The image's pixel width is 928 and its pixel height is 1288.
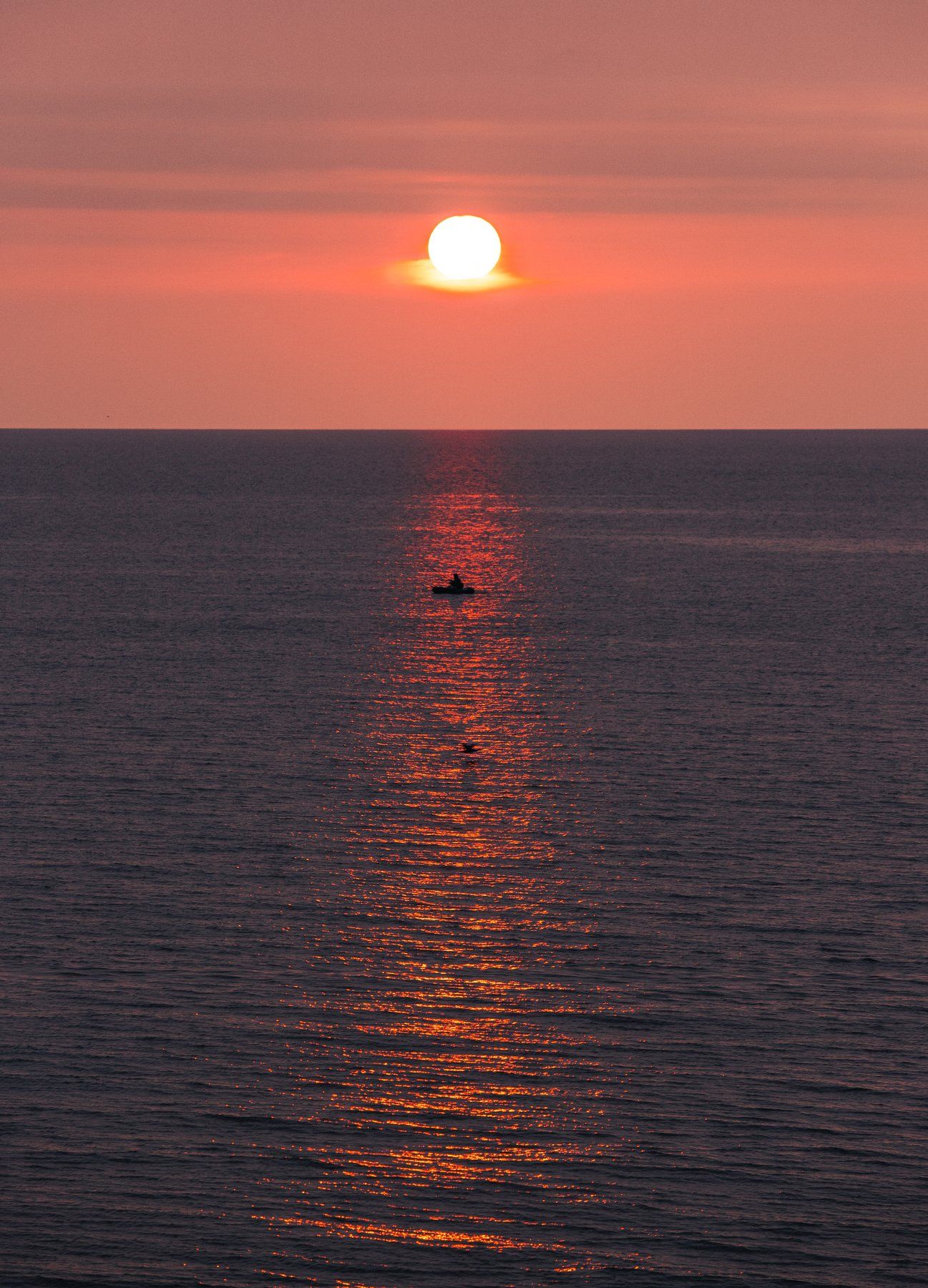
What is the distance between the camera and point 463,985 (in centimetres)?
6128

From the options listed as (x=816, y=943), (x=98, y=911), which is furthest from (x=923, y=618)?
(x=98, y=911)

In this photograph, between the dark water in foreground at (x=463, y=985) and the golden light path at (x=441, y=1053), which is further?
the dark water in foreground at (x=463, y=985)

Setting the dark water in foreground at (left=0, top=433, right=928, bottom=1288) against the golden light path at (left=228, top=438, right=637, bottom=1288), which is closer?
the golden light path at (left=228, top=438, right=637, bottom=1288)

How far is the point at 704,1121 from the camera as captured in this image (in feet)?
167

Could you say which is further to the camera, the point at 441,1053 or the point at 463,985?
the point at 463,985

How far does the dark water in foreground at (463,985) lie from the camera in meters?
45.4

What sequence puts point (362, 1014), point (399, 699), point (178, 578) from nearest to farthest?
point (362, 1014) → point (399, 699) → point (178, 578)

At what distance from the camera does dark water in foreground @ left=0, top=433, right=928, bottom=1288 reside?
45.4 metres

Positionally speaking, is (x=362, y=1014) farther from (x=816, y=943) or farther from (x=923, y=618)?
(x=923, y=618)

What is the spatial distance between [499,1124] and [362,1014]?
9300 mm

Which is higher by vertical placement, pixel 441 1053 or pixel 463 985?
pixel 463 985

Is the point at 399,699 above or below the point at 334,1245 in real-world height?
above

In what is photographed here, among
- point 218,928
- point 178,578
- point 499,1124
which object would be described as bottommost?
point 499,1124

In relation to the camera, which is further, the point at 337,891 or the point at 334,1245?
the point at 337,891
